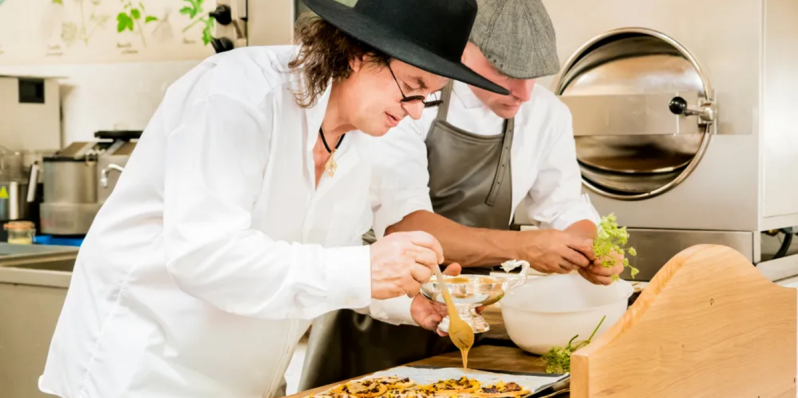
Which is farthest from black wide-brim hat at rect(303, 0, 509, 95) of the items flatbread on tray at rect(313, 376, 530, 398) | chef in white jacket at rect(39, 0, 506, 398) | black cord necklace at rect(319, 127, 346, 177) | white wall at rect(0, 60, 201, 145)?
white wall at rect(0, 60, 201, 145)

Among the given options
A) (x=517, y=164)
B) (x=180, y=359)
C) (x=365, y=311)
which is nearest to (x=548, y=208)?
(x=517, y=164)

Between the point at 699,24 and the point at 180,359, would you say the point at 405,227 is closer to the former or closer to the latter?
the point at 180,359

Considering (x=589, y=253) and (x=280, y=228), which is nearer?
(x=280, y=228)

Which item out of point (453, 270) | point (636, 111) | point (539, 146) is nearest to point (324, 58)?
point (453, 270)

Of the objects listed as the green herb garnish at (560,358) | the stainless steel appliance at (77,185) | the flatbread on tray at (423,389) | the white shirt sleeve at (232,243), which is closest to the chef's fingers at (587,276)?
the green herb garnish at (560,358)

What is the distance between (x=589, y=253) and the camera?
7.01ft

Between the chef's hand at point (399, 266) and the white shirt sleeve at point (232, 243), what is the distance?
0.02 m

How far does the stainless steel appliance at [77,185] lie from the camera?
472cm

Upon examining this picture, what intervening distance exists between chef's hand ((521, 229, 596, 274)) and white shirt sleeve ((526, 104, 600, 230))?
1.10 feet

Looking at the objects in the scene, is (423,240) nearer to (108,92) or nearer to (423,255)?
(423,255)

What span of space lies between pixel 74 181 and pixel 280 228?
134 inches

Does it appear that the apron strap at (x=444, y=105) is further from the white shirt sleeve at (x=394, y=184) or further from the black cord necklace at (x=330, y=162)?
the black cord necklace at (x=330, y=162)

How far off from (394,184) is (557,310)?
0.56 metres

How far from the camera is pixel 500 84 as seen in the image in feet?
7.81
